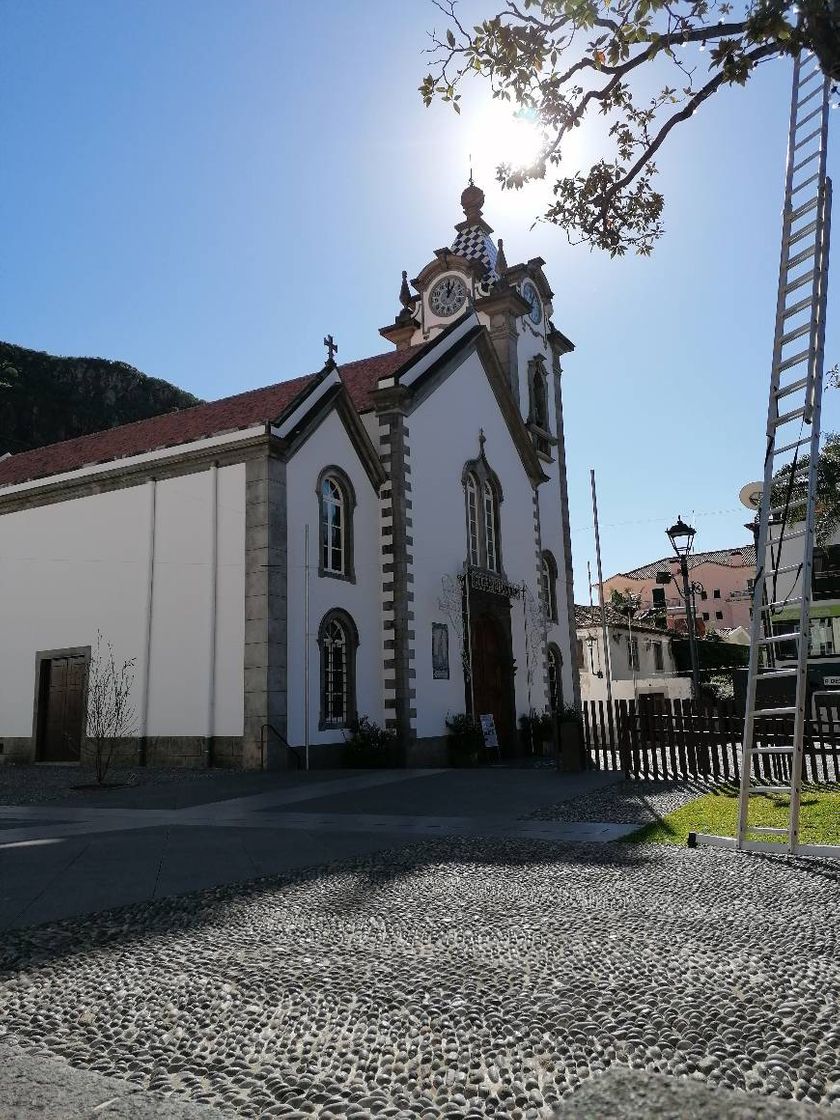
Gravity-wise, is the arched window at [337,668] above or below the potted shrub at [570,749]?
above

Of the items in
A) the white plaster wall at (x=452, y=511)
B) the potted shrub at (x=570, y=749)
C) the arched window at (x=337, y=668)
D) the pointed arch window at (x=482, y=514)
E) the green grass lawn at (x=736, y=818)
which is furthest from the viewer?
the pointed arch window at (x=482, y=514)

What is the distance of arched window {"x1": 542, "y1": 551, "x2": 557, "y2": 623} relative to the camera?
2818cm

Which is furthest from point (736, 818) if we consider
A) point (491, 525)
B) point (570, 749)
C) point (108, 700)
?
point (491, 525)

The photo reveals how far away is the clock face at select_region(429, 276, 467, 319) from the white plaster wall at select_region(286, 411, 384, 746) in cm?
1043

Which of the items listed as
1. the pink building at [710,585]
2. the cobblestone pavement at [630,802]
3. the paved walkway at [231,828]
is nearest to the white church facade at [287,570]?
the paved walkway at [231,828]

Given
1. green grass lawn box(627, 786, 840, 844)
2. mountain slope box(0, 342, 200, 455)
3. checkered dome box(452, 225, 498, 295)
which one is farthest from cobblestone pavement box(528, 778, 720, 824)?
mountain slope box(0, 342, 200, 455)

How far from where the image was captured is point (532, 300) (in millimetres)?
29859

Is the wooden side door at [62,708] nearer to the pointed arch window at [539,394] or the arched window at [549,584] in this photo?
the arched window at [549,584]

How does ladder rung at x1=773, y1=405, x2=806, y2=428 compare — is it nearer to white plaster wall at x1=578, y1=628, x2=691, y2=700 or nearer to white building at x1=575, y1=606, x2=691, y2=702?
white plaster wall at x1=578, y1=628, x2=691, y2=700

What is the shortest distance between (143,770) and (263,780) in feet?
12.3

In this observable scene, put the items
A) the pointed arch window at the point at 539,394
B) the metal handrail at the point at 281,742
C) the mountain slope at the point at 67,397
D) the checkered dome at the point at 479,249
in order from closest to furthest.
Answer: the metal handrail at the point at 281,742
the checkered dome at the point at 479,249
the pointed arch window at the point at 539,394
the mountain slope at the point at 67,397

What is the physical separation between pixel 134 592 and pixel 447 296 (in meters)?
15.6

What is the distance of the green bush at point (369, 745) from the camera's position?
59.2 ft

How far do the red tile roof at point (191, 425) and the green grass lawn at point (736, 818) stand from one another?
37.6ft
